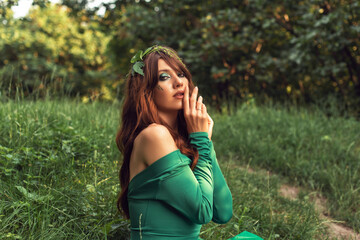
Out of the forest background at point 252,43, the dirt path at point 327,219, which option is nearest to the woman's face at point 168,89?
the dirt path at point 327,219

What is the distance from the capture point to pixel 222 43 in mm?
7145

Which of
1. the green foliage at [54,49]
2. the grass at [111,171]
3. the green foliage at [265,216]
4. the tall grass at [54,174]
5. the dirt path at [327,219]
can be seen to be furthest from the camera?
the green foliage at [54,49]

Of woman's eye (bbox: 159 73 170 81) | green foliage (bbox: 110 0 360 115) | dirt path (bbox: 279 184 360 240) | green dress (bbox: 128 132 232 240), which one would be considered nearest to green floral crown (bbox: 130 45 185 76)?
woman's eye (bbox: 159 73 170 81)

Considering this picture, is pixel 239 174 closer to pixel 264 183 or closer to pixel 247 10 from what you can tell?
pixel 264 183

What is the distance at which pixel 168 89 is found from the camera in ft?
6.98

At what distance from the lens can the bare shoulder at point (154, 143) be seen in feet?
6.26

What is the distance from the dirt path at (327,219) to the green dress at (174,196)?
1745mm

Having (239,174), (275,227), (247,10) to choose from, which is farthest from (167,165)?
(247,10)

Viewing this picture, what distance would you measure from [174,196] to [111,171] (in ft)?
5.50

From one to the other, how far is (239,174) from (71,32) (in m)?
16.7

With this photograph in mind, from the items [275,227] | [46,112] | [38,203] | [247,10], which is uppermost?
[247,10]

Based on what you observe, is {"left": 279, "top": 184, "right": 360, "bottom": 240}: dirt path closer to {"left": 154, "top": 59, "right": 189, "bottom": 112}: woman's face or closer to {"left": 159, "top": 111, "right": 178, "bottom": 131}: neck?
{"left": 159, "top": 111, "right": 178, "bottom": 131}: neck

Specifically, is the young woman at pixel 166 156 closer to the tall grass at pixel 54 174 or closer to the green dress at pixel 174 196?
the green dress at pixel 174 196

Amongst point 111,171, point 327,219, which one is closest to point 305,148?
point 327,219
